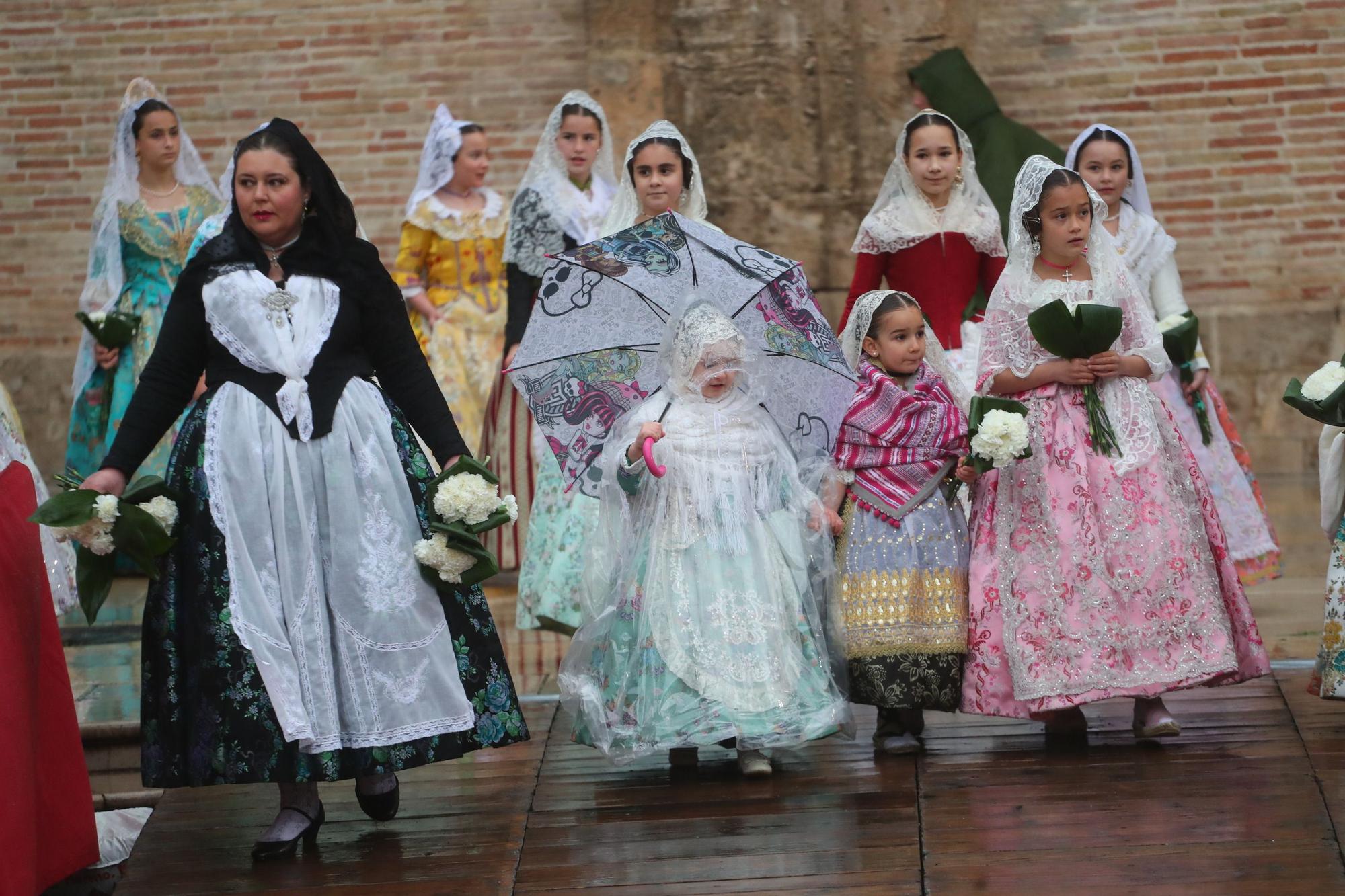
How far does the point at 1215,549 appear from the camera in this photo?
17.5 ft

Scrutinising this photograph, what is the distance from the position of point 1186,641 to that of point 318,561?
2.41m

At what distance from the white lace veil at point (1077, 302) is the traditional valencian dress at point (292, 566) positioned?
175 cm

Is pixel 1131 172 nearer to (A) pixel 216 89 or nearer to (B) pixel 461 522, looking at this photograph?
(B) pixel 461 522

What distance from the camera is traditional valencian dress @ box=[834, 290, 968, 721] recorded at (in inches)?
206

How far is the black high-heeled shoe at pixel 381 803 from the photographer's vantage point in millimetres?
4773

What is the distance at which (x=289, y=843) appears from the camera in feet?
15.2

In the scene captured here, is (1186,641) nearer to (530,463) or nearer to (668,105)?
(530,463)

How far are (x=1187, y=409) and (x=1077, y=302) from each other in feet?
6.65

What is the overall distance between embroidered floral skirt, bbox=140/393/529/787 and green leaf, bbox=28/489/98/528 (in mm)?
240

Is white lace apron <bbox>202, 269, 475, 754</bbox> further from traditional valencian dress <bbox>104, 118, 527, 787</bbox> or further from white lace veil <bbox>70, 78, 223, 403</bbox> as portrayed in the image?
white lace veil <bbox>70, 78, 223, 403</bbox>

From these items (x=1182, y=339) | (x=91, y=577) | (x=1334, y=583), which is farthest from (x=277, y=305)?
(x=1182, y=339)

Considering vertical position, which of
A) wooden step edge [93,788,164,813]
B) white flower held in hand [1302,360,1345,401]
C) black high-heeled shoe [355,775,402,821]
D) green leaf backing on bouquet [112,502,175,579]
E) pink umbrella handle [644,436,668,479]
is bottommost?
wooden step edge [93,788,164,813]

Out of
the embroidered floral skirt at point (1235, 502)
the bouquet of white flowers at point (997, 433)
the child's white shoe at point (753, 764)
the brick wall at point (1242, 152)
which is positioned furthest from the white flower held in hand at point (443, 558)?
the brick wall at point (1242, 152)

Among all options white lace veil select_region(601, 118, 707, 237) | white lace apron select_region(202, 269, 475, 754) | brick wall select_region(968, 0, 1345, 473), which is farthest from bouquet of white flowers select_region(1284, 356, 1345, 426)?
brick wall select_region(968, 0, 1345, 473)
